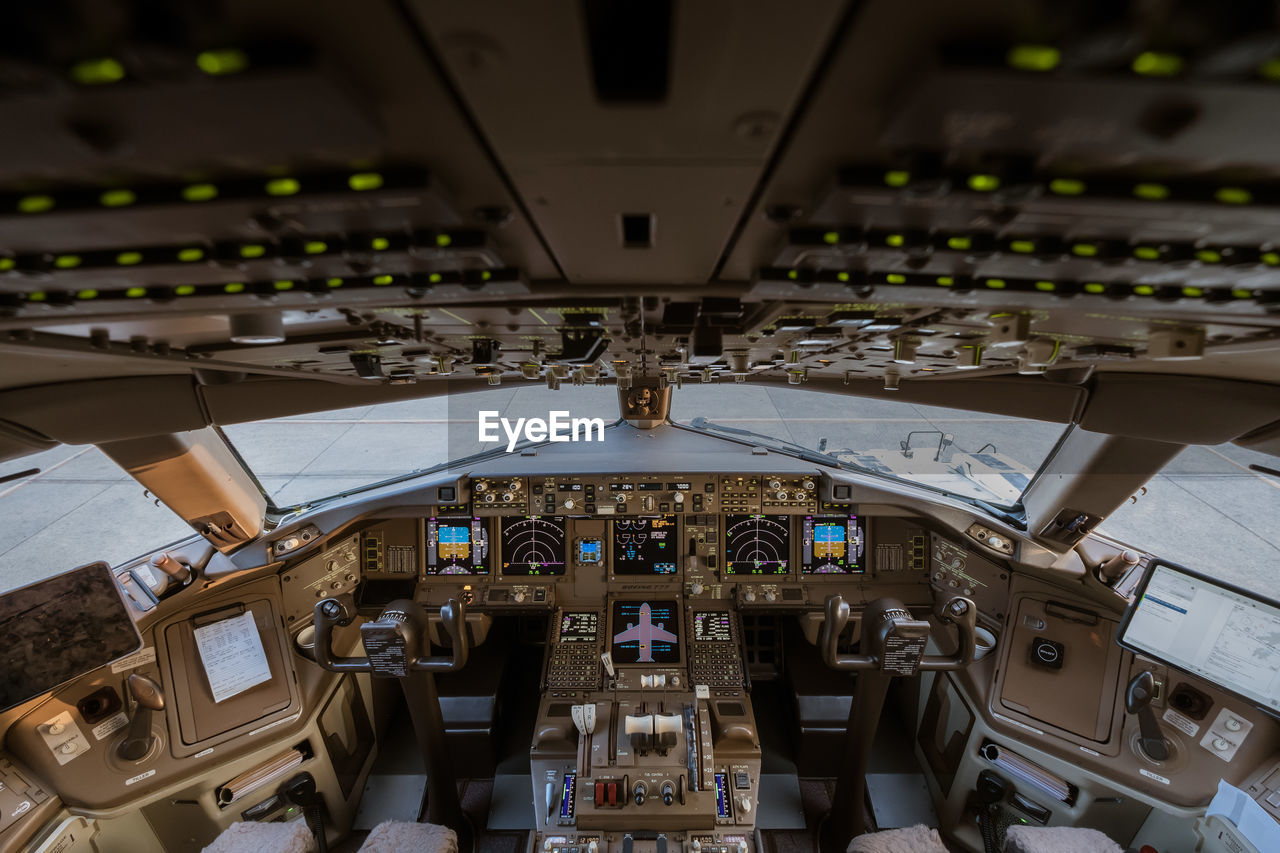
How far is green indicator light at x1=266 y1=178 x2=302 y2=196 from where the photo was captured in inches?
25.8

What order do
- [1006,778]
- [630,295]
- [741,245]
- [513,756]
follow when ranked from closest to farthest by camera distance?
[741,245] < [630,295] < [1006,778] < [513,756]

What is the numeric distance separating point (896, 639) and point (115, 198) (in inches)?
Result: 119

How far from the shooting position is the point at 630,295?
1.21m

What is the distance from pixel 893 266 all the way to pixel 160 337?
1813 mm

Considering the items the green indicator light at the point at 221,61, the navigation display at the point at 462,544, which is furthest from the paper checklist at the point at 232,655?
the green indicator light at the point at 221,61

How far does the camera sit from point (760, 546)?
4027mm

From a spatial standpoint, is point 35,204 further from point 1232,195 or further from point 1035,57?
point 1232,195

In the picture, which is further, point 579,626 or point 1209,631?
point 579,626

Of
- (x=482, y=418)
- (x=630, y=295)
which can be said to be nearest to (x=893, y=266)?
(x=630, y=295)

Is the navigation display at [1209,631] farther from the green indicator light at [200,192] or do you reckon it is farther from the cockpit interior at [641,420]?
the green indicator light at [200,192]

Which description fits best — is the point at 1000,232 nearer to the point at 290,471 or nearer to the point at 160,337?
the point at 160,337

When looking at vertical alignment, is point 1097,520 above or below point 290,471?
above

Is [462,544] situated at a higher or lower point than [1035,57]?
lower

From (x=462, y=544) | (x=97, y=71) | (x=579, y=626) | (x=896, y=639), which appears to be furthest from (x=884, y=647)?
(x=97, y=71)
